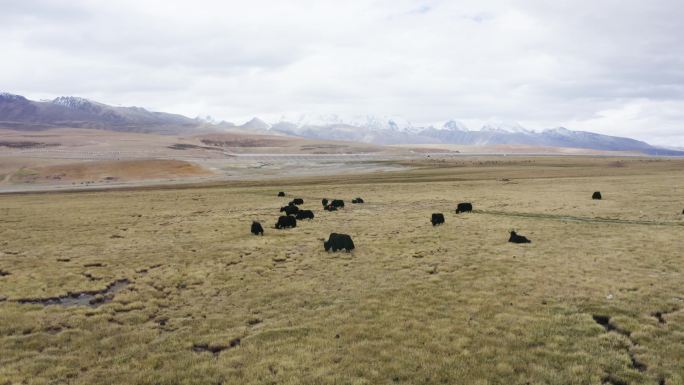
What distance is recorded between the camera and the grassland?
11578mm

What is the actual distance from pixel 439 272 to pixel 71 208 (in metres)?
46.8

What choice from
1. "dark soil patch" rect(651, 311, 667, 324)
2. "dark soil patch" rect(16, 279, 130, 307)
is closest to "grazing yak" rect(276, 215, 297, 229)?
"dark soil patch" rect(16, 279, 130, 307)

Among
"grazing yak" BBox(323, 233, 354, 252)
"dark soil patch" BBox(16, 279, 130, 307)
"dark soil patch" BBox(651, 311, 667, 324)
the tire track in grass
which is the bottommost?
"dark soil patch" BBox(16, 279, 130, 307)

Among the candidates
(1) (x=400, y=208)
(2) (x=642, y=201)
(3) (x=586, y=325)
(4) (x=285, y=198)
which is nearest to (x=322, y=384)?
(3) (x=586, y=325)

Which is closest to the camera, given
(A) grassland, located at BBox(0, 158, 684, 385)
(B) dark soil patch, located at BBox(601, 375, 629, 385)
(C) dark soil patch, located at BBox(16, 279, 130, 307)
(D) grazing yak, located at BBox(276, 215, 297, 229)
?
(B) dark soil patch, located at BBox(601, 375, 629, 385)

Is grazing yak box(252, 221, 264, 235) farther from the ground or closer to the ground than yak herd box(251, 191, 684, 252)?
closer to the ground

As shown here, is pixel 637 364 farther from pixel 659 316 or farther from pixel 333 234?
pixel 333 234

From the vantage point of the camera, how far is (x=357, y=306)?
53.3 feet

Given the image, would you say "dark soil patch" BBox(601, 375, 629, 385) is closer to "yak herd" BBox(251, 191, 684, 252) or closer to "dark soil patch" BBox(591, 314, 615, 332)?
"dark soil patch" BBox(591, 314, 615, 332)

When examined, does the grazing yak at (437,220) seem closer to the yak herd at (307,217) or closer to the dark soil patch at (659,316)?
the yak herd at (307,217)

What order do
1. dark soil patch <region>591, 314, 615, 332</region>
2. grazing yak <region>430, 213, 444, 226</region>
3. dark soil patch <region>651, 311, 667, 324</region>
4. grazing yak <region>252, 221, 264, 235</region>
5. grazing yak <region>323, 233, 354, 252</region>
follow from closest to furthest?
dark soil patch <region>591, 314, 615, 332</region> → dark soil patch <region>651, 311, 667, 324</region> → grazing yak <region>323, 233, 354, 252</region> → grazing yak <region>252, 221, 264, 235</region> → grazing yak <region>430, 213, 444, 226</region>

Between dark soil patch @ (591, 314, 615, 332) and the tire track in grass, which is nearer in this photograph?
dark soil patch @ (591, 314, 615, 332)

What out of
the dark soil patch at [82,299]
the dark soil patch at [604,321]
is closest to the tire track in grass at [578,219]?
the dark soil patch at [604,321]

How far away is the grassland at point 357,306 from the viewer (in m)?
11.6
